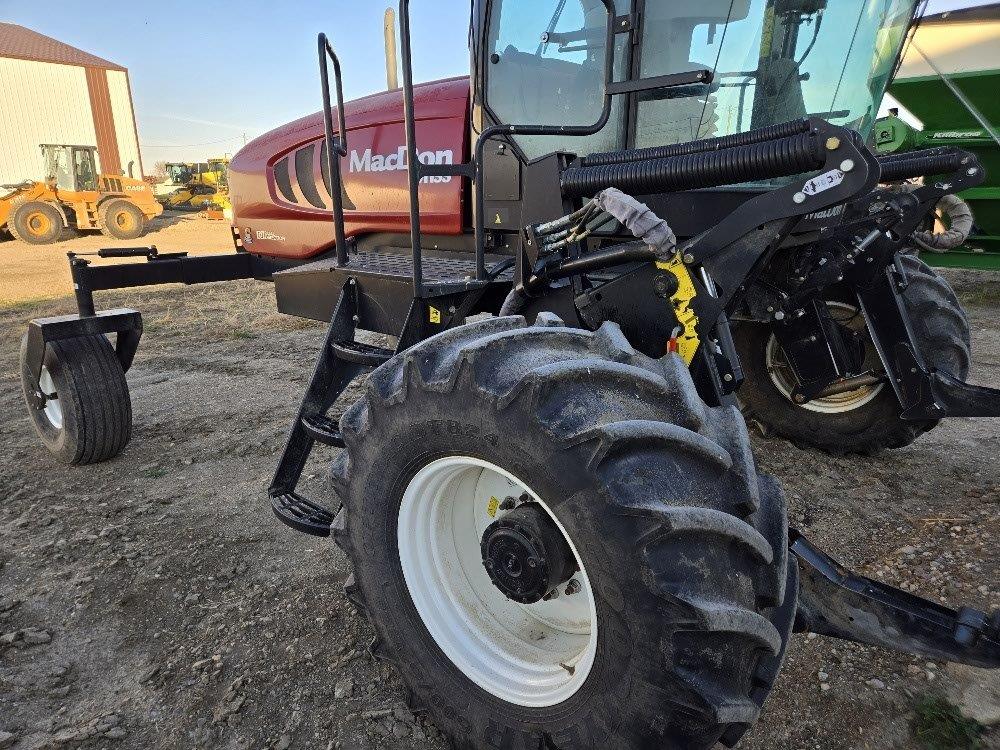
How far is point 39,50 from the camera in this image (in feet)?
107

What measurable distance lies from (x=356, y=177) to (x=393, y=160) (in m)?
0.30

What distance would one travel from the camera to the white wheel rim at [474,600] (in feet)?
6.00

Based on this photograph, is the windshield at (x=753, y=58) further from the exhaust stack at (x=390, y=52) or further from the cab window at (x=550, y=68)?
the exhaust stack at (x=390, y=52)

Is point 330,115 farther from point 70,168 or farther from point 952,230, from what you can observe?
point 70,168

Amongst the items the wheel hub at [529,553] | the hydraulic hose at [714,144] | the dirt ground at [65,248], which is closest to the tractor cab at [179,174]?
the dirt ground at [65,248]

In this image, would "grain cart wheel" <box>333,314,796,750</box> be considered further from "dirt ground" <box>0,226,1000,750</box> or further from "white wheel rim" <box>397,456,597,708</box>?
"dirt ground" <box>0,226,1000,750</box>

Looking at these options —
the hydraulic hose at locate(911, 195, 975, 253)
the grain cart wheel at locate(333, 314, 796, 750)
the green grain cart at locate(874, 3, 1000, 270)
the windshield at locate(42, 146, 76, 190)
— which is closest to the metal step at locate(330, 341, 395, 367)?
the grain cart wheel at locate(333, 314, 796, 750)

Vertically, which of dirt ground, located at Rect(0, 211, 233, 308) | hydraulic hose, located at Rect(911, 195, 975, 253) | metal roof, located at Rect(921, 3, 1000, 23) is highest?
metal roof, located at Rect(921, 3, 1000, 23)

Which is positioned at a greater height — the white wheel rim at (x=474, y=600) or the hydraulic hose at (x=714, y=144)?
the hydraulic hose at (x=714, y=144)

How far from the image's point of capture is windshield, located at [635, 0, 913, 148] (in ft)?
8.07

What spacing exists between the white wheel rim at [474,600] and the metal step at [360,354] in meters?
0.80

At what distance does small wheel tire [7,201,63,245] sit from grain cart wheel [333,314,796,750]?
60.7ft

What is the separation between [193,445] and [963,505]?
4053 millimetres

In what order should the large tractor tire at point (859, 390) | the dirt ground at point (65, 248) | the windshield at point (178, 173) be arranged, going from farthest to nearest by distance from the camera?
the windshield at point (178, 173)
the dirt ground at point (65, 248)
the large tractor tire at point (859, 390)
